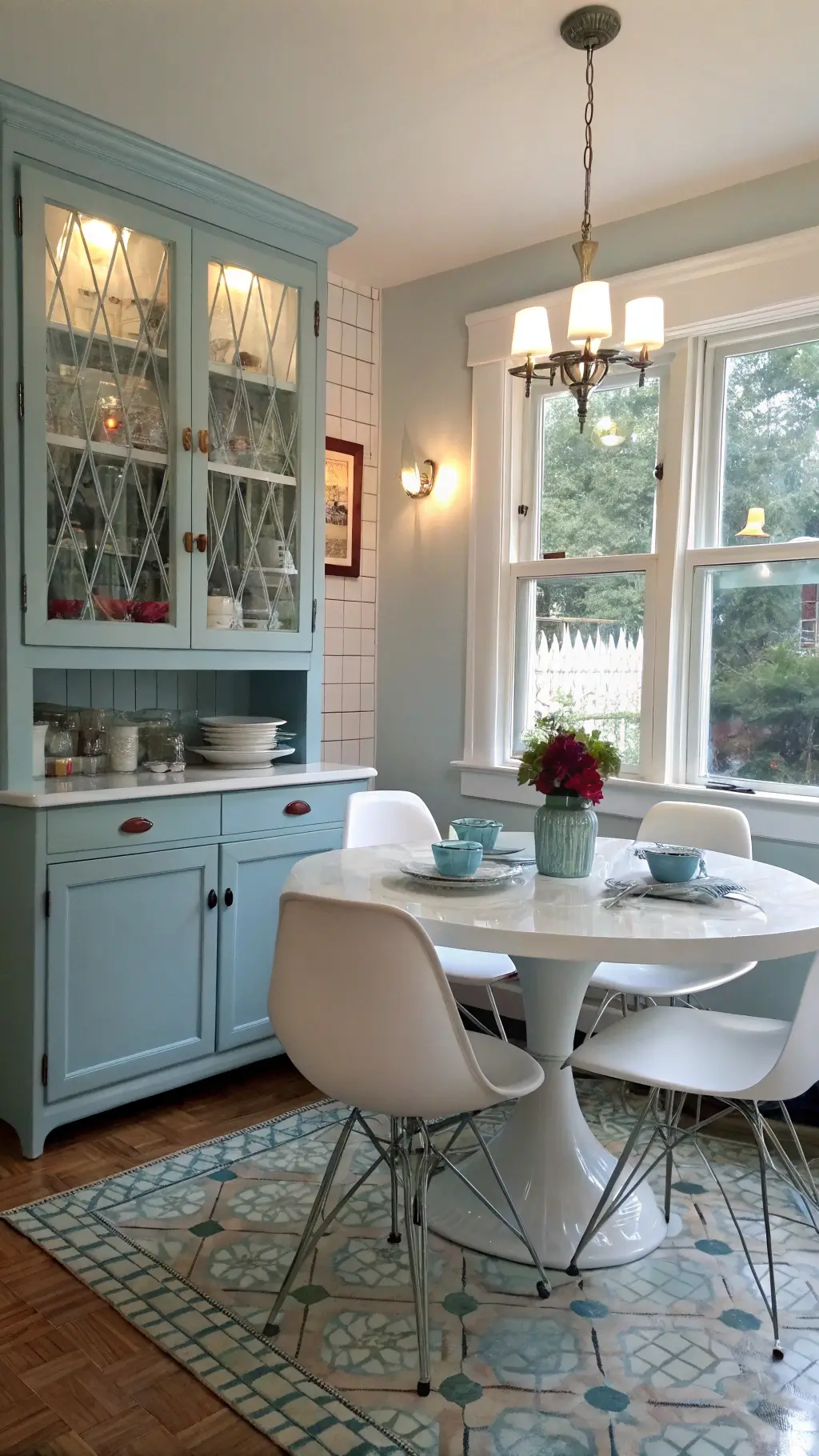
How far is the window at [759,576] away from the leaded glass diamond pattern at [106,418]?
5.25 ft

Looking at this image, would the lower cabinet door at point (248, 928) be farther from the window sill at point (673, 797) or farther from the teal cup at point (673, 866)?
the teal cup at point (673, 866)

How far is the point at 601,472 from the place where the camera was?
3.48m

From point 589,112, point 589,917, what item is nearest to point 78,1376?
point 589,917

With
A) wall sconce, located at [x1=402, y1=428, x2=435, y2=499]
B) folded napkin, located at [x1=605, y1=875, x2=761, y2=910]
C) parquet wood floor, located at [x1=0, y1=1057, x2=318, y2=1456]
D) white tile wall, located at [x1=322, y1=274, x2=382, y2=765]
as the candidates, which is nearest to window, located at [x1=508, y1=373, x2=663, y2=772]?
wall sconce, located at [x1=402, y1=428, x2=435, y2=499]

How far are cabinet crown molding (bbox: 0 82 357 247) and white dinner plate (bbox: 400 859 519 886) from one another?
79.2 inches

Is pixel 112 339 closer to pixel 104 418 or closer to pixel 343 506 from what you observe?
pixel 104 418

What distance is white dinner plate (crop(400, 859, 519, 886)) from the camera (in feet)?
6.83

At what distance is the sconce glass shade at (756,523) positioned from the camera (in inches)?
121

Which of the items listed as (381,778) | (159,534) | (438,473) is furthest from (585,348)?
(381,778)

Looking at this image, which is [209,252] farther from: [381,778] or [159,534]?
[381,778]

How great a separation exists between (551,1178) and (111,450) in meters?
2.12

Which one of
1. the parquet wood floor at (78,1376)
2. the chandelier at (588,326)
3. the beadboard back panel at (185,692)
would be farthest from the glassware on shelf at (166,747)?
the chandelier at (588,326)

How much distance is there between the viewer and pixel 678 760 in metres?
3.28

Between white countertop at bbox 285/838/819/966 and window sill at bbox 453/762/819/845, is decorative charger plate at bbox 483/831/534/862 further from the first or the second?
window sill at bbox 453/762/819/845
